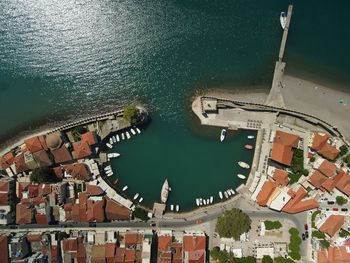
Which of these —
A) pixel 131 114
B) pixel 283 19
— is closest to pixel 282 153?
pixel 283 19

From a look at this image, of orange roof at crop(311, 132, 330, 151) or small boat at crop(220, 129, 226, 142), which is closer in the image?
orange roof at crop(311, 132, 330, 151)

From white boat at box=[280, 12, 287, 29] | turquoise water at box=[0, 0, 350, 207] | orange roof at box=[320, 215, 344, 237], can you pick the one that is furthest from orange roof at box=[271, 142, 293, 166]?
white boat at box=[280, 12, 287, 29]

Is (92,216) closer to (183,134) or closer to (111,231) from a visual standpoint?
(111,231)

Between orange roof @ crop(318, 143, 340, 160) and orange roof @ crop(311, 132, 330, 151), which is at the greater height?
orange roof @ crop(311, 132, 330, 151)

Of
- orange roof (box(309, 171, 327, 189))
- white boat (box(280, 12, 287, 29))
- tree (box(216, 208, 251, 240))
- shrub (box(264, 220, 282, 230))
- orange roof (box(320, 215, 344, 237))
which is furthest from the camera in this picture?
white boat (box(280, 12, 287, 29))

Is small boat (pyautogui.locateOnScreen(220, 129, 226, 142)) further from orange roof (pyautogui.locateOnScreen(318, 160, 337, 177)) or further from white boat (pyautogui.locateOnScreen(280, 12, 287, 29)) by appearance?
white boat (pyautogui.locateOnScreen(280, 12, 287, 29))
